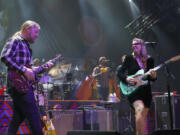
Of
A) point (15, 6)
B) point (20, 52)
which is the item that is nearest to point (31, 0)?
point (15, 6)

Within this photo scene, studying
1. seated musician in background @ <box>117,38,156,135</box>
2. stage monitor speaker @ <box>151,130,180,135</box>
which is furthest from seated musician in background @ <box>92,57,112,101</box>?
stage monitor speaker @ <box>151,130,180,135</box>

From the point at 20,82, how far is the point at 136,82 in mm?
2251

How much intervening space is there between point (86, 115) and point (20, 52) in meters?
3.74

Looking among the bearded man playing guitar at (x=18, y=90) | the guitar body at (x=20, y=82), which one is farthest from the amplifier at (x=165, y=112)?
the guitar body at (x=20, y=82)

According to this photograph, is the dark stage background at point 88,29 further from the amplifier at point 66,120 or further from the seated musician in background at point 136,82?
the seated musician in background at point 136,82

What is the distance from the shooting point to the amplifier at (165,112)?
7520 millimetres

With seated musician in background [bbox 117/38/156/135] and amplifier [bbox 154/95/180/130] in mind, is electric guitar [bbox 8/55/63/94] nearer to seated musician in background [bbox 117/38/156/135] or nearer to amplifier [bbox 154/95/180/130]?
seated musician in background [bbox 117/38/156/135]

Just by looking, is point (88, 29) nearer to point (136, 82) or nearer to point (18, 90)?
point (136, 82)

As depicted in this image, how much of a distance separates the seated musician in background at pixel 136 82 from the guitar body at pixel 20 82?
6.64 feet

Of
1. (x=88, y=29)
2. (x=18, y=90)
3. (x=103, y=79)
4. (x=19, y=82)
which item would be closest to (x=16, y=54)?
(x=19, y=82)

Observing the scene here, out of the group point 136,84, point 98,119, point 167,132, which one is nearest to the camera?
point 167,132

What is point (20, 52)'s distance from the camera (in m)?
3.90

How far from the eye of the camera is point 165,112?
307 inches

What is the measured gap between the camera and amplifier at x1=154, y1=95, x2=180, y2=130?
752 centimetres
